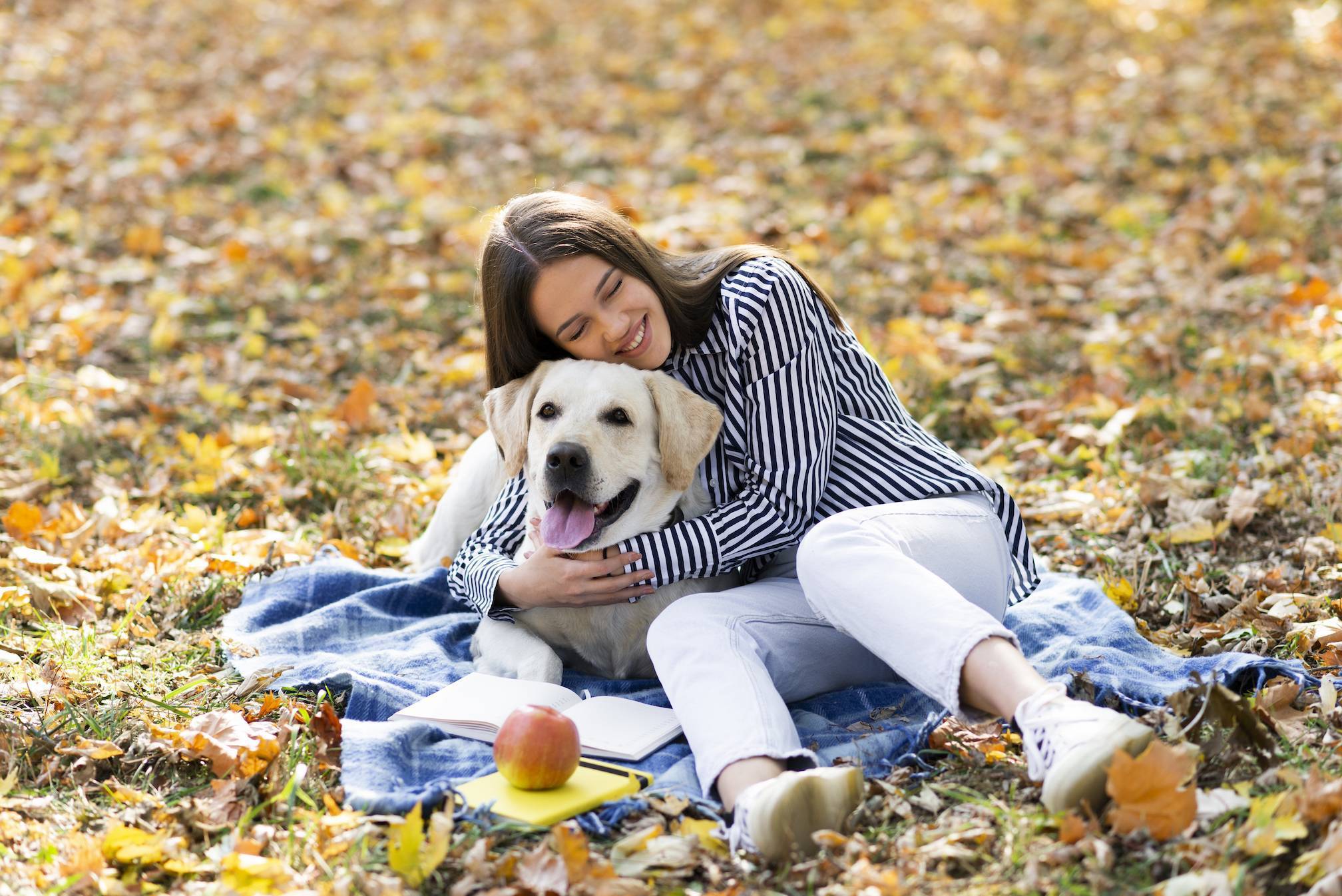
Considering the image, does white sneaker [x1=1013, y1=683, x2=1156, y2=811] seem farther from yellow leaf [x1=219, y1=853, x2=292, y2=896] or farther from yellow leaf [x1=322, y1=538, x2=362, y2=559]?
yellow leaf [x1=322, y1=538, x2=362, y2=559]

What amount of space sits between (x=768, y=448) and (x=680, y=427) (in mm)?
251

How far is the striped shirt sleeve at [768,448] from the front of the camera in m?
3.09

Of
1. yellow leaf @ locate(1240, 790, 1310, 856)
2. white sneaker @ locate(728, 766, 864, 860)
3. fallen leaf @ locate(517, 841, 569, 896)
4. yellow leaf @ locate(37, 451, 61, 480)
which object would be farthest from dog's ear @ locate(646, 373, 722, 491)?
yellow leaf @ locate(37, 451, 61, 480)

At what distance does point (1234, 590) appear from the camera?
346 centimetres

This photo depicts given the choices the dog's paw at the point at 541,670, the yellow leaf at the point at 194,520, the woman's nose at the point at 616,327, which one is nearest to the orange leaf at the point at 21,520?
the yellow leaf at the point at 194,520

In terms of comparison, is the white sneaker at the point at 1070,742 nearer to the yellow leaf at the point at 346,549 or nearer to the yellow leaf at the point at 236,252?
the yellow leaf at the point at 346,549

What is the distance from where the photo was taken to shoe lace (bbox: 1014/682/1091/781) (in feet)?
7.29

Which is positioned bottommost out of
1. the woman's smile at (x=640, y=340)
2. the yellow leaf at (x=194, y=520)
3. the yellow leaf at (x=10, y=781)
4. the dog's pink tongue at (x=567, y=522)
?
the yellow leaf at (x=194, y=520)

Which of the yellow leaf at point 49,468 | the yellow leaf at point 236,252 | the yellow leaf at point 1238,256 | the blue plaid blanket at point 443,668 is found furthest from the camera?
the yellow leaf at point 236,252

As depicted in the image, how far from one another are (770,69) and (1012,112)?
7.25ft

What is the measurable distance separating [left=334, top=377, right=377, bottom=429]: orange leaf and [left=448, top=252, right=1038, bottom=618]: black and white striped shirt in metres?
2.07

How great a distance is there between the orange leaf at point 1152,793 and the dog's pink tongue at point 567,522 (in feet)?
4.83

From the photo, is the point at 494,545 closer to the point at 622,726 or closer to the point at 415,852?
the point at 622,726

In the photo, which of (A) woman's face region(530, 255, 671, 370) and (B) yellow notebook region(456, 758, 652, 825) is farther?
(A) woman's face region(530, 255, 671, 370)
